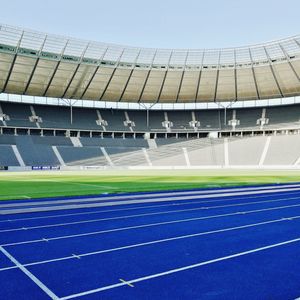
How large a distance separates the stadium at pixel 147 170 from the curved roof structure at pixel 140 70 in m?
0.24

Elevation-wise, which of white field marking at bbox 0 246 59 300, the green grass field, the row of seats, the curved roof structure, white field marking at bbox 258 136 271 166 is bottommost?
white field marking at bbox 258 136 271 166

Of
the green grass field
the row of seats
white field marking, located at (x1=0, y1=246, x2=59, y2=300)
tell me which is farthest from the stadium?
the row of seats

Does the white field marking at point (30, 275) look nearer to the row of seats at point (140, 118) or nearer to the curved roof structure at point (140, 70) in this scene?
the curved roof structure at point (140, 70)

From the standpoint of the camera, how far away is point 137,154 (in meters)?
59.4

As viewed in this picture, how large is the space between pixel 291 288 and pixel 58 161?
51.7 meters

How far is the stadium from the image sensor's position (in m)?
5.18

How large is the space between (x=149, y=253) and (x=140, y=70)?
50559mm

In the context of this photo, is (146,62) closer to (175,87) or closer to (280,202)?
(175,87)

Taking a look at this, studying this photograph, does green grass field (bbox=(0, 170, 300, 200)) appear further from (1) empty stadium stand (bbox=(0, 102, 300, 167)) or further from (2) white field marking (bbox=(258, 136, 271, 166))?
(1) empty stadium stand (bbox=(0, 102, 300, 167))

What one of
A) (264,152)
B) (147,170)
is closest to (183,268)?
(147,170)

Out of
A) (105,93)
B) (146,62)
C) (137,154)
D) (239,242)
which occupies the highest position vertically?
(146,62)

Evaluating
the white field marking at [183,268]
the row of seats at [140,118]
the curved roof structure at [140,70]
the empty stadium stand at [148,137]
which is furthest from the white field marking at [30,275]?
the row of seats at [140,118]

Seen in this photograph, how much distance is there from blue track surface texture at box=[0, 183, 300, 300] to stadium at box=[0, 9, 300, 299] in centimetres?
3

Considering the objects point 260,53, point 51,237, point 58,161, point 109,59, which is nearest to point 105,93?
point 109,59
